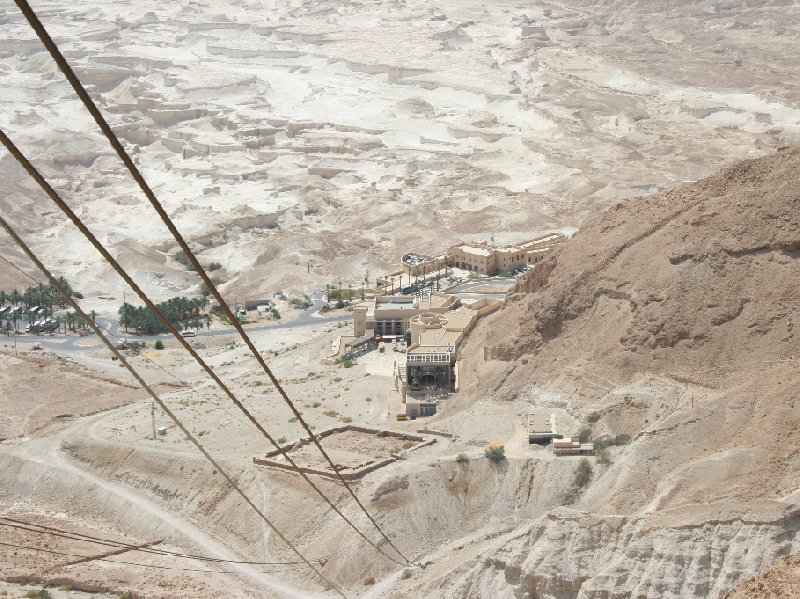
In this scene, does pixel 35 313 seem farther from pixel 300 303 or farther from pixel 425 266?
pixel 425 266

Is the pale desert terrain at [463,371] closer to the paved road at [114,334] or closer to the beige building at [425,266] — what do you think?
the paved road at [114,334]

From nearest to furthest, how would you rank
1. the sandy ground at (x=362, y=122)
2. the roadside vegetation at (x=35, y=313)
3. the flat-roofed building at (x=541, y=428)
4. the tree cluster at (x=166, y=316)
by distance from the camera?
the flat-roofed building at (x=541, y=428) → the tree cluster at (x=166, y=316) → the roadside vegetation at (x=35, y=313) → the sandy ground at (x=362, y=122)

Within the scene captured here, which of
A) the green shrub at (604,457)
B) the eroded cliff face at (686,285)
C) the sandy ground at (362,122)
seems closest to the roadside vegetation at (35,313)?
the sandy ground at (362,122)

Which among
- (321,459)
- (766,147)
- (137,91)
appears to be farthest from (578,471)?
(137,91)

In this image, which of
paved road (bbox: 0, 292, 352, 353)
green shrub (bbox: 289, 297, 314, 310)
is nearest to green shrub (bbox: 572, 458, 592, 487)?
paved road (bbox: 0, 292, 352, 353)

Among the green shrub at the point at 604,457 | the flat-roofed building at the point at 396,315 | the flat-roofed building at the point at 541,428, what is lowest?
the flat-roofed building at the point at 396,315

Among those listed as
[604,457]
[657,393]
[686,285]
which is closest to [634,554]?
[604,457]

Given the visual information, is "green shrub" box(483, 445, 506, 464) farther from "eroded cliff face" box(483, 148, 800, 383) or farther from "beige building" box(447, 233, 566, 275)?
"beige building" box(447, 233, 566, 275)

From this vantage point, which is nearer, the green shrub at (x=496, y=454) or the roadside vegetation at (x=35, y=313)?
the green shrub at (x=496, y=454)
